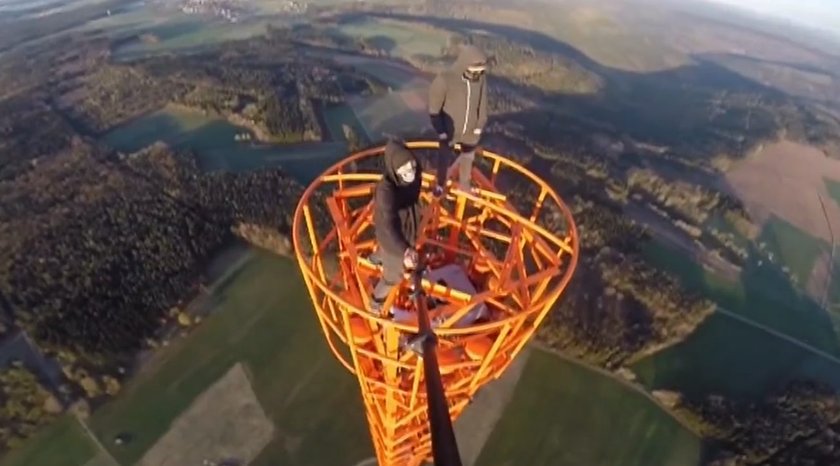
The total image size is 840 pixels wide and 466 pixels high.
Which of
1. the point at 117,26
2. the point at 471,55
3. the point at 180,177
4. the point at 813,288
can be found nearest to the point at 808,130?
the point at 813,288

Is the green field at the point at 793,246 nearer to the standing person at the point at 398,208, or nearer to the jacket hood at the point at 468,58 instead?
the jacket hood at the point at 468,58

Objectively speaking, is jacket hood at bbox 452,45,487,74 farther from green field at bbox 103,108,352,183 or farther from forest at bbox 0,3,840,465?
green field at bbox 103,108,352,183

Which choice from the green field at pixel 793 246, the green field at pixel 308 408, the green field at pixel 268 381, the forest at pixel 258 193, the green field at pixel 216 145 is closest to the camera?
the green field at pixel 268 381

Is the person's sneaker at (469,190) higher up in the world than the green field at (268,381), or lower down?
higher up

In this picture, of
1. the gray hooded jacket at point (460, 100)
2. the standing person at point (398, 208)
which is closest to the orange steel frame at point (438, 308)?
the standing person at point (398, 208)

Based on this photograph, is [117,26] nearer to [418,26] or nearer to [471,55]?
[418,26]

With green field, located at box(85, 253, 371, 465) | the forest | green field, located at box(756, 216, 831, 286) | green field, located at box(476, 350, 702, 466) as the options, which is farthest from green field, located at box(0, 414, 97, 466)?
green field, located at box(756, 216, 831, 286)

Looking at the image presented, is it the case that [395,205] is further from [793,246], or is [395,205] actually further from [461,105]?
[793,246]

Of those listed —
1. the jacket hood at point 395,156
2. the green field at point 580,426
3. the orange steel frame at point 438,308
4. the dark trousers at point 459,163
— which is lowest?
the green field at point 580,426

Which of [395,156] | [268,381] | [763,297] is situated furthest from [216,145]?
[395,156]
